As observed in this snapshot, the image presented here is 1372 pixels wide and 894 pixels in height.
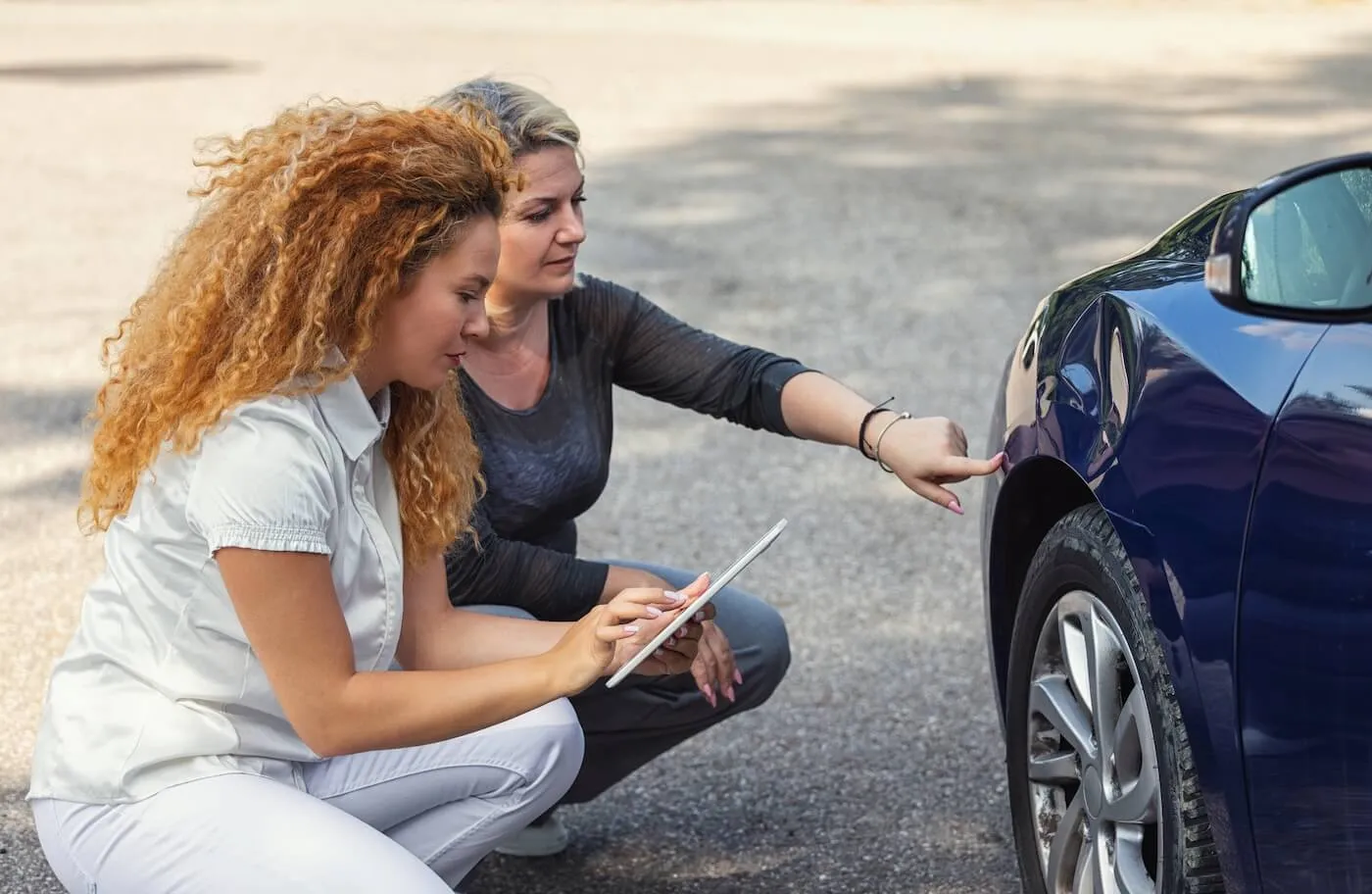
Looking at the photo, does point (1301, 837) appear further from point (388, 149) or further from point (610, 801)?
point (610, 801)

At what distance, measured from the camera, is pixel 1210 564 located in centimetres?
199

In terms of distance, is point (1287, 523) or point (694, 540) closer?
point (1287, 523)

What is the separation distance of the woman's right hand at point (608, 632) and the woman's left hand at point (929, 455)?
0.69 meters

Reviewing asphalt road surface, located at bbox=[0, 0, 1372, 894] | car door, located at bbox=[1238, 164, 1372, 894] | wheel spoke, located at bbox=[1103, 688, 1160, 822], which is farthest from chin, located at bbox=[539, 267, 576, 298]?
car door, located at bbox=[1238, 164, 1372, 894]

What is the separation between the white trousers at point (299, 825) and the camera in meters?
2.20

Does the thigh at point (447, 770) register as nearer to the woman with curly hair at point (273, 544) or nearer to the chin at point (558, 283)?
the woman with curly hair at point (273, 544)

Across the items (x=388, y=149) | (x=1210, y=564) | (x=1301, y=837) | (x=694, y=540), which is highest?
(x=388, y=149)

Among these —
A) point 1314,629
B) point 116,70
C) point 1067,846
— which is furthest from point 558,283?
point 116,70

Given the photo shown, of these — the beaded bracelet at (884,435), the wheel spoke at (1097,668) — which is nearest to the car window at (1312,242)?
the wheel spoke at (1097,668)

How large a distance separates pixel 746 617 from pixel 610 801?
0.52 m

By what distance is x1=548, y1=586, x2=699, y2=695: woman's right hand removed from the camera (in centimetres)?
223

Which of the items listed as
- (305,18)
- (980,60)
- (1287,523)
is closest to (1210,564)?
(1287,523)

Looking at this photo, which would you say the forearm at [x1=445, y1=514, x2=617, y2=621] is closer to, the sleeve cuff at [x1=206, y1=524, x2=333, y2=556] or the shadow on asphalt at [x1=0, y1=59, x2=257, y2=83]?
the sleeve cuff at [x1=206, y1=524, x2=333, y2=556]

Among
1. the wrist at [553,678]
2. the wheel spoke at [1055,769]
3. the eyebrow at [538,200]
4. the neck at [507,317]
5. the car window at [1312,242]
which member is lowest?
the wheel spoke at [1055,769]
